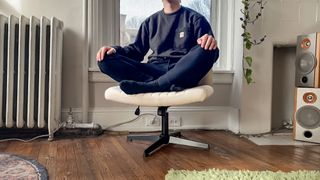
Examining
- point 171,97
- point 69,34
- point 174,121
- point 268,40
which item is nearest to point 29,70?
point 69,34

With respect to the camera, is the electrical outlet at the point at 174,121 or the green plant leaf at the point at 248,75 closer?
the green plant leaf at the point at 248,75

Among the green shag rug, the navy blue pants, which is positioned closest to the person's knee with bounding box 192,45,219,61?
the navy blue pants

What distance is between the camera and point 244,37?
2393 millimetres

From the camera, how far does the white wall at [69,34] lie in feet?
7.73

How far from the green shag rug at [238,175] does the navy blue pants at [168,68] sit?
1.68 ft

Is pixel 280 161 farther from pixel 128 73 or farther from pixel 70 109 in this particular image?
pixel 70 109

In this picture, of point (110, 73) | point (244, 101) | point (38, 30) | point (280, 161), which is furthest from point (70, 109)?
point (280, 161)

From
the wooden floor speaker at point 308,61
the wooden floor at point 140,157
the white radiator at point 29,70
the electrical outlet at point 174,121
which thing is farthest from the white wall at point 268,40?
the white radiator at point 29,70

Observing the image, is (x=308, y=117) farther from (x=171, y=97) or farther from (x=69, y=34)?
(x=69, y=34)

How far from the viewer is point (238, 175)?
1.33m

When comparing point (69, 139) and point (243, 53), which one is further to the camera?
point (243, 53)

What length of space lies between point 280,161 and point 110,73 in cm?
104

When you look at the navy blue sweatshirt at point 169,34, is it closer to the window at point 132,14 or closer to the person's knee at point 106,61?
the person's knee at point 106,61

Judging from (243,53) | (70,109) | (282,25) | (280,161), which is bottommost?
(280,161)
